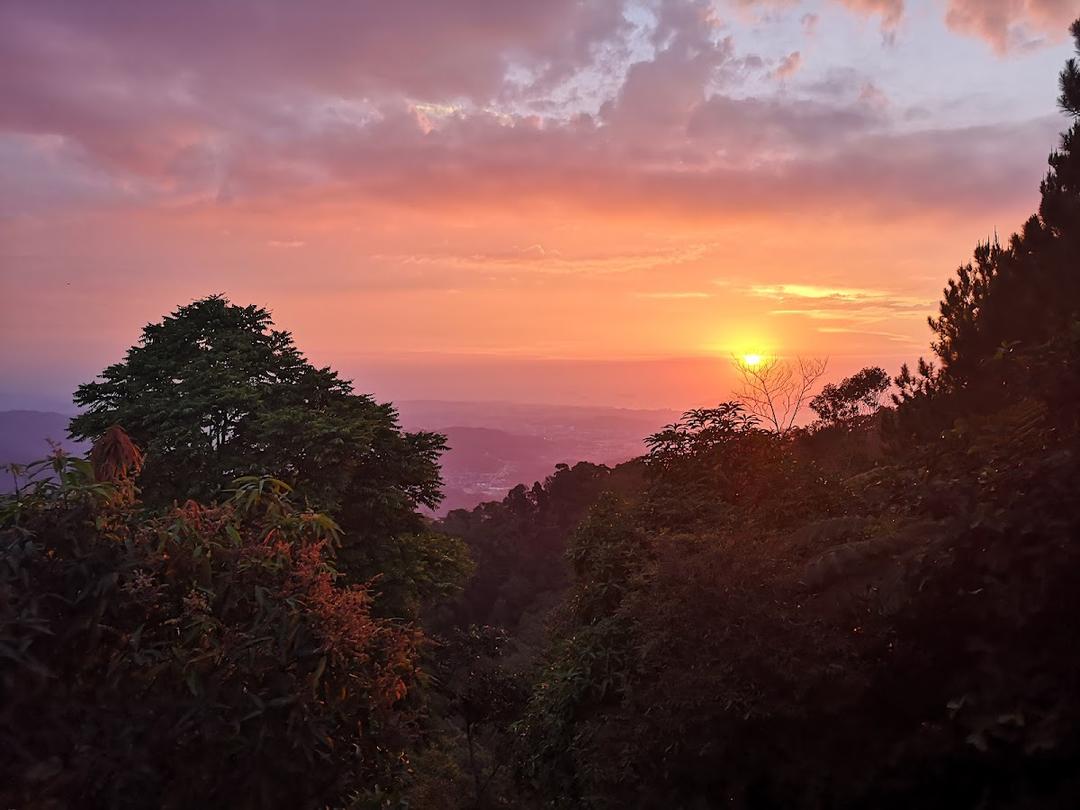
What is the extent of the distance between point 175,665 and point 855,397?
30.4 metres

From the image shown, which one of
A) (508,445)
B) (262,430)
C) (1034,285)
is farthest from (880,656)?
(508,445)

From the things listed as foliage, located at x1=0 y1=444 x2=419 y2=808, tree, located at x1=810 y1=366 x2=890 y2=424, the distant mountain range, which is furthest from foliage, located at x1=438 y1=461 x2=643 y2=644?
foliage, located at x1=0 y1=444 x2=419 y2=808

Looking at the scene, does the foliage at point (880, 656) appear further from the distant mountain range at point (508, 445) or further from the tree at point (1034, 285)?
the distant mountain range at point (508, 445)

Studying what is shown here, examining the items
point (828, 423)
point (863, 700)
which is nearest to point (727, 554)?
point (863, 700)

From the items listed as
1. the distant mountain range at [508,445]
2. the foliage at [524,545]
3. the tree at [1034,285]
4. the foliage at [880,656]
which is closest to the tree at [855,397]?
the foliage at [524,545]

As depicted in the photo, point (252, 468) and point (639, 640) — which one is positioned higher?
point (252, 468)

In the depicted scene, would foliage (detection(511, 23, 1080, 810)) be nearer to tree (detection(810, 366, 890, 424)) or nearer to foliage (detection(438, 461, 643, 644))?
tree (detection(810, 366, 890, 424))

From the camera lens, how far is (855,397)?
2942 centimetres

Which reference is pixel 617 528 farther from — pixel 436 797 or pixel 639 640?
pixel 436 797

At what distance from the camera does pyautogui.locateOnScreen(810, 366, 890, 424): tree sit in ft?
96.3

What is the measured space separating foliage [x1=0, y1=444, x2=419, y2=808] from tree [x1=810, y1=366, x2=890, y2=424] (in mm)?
28559

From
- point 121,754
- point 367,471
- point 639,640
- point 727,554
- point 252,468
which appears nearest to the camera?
point 121,754

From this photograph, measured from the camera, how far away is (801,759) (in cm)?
466

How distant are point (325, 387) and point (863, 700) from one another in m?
17.0
